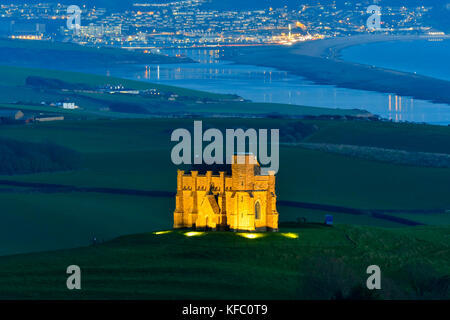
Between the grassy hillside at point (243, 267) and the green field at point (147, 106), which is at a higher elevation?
the green field at point (147, 106)

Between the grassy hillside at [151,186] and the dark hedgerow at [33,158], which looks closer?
the grassy hillside at [151,186]

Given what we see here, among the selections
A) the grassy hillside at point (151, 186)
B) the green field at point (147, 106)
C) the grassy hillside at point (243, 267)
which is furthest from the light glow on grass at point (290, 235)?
the green field at point (147, 106)

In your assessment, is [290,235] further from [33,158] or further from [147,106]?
[147,106]

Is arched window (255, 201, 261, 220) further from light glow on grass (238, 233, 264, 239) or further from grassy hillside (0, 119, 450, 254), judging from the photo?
grassy hillside (0, 119, 450, 254)

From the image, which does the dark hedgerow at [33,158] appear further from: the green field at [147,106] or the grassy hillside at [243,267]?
the grassy hillside at [243,267]

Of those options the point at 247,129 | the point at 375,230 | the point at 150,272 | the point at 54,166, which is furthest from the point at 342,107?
the point at 150,272

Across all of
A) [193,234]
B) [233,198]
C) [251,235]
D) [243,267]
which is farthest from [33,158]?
[243,267]
